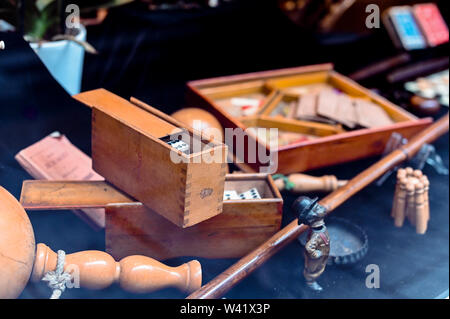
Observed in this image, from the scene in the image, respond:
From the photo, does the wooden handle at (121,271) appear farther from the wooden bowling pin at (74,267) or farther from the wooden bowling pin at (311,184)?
the wooden bowling pin at (311,184)

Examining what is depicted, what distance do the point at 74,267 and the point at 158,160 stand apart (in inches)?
14.7

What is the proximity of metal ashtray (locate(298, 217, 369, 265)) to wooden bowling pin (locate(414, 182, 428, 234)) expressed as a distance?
0.95ft

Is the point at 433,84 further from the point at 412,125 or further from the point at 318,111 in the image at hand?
the point at 318,111

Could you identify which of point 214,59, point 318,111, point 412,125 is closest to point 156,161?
point 318,111

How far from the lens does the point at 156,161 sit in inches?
58.9

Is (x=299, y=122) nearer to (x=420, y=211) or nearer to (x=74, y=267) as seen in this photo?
(x=420, y=211)

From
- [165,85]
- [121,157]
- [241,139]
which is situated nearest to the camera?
[121,157]

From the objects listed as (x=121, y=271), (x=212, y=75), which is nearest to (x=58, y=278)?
(x=121, y=271)

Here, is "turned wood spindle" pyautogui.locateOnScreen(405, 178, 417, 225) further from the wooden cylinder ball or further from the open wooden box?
the wooden cylinder ball

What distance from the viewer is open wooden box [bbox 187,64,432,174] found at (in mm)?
2248

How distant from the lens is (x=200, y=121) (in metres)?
2.12

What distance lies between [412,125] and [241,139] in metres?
0.86

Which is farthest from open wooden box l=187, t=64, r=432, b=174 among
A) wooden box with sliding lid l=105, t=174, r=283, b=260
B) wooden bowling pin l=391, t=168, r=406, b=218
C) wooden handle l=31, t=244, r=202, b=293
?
wooden handle l=31, t=244, r=202, b=293
